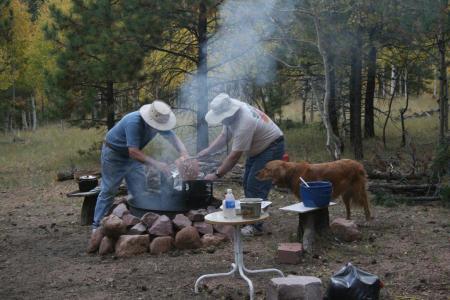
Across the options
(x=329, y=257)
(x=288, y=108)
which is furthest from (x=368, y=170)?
(x=288, y=108)

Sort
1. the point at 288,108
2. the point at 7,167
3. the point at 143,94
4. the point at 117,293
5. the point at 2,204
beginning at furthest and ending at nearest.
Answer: the point at 288,108, the point at 7,167, the point at 143,94, the point at 2,204, the point at 117,293

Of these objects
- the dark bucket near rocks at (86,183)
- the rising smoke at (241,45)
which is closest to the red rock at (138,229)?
the dark bucket near rocks at (86,183)

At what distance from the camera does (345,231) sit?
6.24 metres

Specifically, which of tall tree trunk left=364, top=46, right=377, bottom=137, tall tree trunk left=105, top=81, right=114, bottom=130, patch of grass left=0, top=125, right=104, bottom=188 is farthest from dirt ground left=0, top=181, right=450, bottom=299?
tall tree trunk left=105, top=81, right=114, bottom=130

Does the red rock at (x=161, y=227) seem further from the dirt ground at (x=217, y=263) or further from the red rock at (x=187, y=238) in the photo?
the dirt ground at (x=217, y=263)

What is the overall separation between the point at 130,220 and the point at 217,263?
139 cm

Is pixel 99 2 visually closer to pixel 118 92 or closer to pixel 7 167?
pixel 118 92

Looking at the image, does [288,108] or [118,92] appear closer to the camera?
[118,92]

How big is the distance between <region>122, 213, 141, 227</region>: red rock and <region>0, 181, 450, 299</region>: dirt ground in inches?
19.3

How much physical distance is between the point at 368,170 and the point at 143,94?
6.54 meters

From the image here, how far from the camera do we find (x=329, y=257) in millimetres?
5680

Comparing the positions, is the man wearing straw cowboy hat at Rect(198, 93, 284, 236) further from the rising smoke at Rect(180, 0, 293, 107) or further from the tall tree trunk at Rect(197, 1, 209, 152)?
the tall tree trunk at Rect(197, 1, 209, 152)

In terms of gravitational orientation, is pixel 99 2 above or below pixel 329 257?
above

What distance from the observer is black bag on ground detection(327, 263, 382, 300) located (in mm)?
4168
